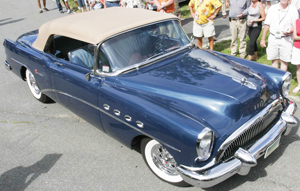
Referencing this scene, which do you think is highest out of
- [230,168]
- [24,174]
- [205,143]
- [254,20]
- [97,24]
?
[97,24]

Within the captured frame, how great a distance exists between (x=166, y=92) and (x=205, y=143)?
29.9 inches

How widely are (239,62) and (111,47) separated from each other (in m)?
1.75

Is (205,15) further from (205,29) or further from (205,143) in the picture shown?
(205,143)

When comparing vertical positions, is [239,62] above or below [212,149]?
above

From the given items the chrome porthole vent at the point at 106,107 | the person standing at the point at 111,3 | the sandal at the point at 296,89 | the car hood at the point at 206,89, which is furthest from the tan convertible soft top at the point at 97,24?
the person standing at the point at 111,3

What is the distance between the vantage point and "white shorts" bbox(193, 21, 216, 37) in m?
6.38

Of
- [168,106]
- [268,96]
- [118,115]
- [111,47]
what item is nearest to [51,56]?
[111,47]

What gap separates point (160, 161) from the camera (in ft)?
10.7

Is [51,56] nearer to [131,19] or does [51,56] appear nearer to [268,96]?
[131,19]

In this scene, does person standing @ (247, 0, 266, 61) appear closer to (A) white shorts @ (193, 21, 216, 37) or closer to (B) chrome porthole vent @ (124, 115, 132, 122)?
(A) white shorts @ (193, 21, 216, 37)

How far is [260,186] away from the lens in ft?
10.1

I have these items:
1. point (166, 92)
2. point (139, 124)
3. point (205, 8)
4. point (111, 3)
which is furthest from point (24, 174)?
point (111, 3)

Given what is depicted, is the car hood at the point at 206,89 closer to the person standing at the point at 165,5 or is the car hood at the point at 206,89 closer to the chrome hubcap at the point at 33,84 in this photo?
the chrome hubcap at the point at 33,84

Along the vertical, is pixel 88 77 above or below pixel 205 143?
above
